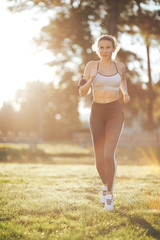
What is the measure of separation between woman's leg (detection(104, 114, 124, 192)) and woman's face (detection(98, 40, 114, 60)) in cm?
91

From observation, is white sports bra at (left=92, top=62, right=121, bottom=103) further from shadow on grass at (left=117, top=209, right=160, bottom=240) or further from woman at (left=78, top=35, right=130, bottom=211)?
shadow on grass at (left=117, top=209, right=160, bottom=240)

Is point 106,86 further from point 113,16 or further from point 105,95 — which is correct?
point 113,16

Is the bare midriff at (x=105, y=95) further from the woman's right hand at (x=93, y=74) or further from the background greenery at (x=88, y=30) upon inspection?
the background greenery at (x=88, y=30)

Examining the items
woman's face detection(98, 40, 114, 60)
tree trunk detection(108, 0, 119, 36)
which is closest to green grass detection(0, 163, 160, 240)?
woman's face detection(98, 40, 114, 60)

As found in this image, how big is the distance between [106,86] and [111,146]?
0.88 meters

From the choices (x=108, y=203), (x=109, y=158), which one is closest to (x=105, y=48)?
(x=109, y=158)

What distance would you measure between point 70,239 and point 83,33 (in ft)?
49.1

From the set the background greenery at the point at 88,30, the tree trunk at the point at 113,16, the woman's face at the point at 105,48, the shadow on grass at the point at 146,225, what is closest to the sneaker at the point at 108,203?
the shadow on grass at the point at 146,225

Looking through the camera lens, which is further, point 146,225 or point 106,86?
point 106,86

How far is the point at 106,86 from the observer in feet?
15.1

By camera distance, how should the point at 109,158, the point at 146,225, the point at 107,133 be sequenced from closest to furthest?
the point at 146,225 → the point at 109,158 → the point at 107,133

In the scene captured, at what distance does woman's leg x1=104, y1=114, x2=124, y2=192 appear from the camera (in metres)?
4.48

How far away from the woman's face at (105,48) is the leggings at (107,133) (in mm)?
700

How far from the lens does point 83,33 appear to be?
55.8 ft
